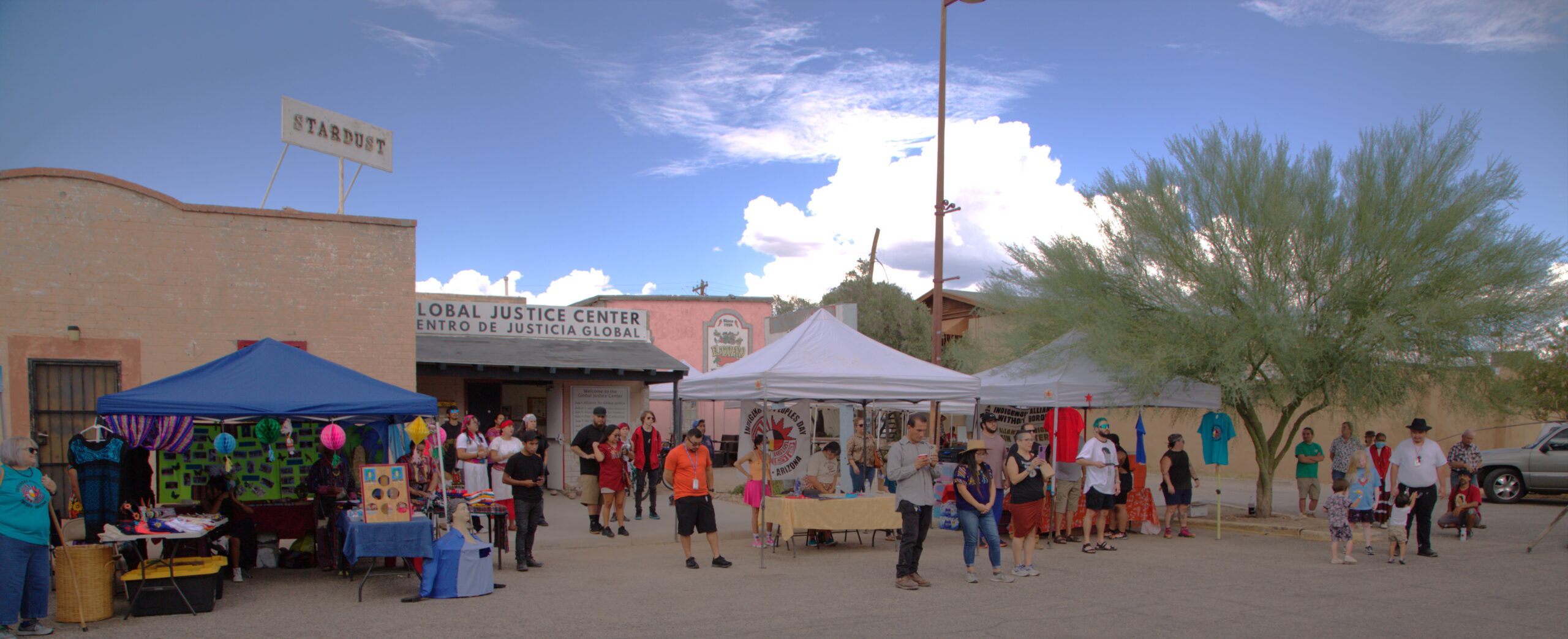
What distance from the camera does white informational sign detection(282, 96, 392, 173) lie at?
51.1ft

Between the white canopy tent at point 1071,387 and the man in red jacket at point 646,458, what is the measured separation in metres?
4.71

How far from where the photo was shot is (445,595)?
9078 millimetres

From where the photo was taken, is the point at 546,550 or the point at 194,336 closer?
the point at 546,550

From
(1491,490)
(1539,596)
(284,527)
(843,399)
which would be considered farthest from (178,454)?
(1491,490)

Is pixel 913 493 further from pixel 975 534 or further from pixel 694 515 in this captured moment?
pixel 694 515

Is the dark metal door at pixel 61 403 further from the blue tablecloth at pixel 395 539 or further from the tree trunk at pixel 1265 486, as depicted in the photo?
the tree trunk at pixel 1265 486

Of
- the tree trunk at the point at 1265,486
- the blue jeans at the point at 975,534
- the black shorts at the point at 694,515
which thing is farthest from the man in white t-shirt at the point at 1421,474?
the black shorts at the point at 694,515

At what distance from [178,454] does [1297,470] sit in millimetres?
15755

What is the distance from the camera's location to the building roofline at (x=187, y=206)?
12406 millimetres

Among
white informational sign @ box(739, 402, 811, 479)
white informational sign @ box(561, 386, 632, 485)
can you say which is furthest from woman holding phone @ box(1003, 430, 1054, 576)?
white informational sign @ box(561, 386, 632, 485)

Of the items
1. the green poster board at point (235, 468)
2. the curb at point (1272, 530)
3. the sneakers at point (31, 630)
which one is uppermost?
the green poster board at point (235, 468)

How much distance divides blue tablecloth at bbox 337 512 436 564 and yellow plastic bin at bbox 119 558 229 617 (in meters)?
1.14

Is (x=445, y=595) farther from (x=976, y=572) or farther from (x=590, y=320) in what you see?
(x=590, y=320)

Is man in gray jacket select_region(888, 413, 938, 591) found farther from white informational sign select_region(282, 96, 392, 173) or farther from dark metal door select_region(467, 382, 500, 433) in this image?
dark metal door select_region(467, 382, 500, 433)
